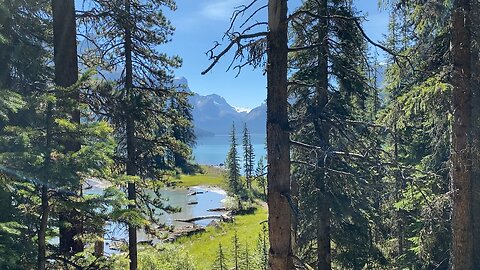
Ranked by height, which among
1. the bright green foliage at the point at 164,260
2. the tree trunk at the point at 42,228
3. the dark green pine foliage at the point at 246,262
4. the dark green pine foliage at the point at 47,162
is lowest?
the dark green pine foliage at the point at 246,262

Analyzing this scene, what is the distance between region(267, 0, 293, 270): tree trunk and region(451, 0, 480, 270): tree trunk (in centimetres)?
425

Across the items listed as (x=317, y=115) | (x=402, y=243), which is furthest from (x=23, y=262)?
(x=402, y=243)

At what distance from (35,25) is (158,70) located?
4.27 metres

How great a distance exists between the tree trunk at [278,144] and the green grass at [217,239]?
72.6ft

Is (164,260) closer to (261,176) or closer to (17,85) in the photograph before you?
(17,85)

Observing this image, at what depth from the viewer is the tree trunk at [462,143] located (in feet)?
22.5

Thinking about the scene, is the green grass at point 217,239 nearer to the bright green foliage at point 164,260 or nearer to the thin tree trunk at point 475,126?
the bright green foliage at point 164,260

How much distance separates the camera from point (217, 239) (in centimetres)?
3522

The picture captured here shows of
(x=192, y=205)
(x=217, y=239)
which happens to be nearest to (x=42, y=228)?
(x=217, y=239)

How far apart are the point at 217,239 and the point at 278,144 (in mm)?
32465

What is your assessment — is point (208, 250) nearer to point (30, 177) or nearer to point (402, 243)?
point (402, 243)

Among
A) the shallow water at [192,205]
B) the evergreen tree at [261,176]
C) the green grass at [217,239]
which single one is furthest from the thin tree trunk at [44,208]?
the shallow water at [192,205]

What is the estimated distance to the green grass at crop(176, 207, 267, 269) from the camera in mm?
28645

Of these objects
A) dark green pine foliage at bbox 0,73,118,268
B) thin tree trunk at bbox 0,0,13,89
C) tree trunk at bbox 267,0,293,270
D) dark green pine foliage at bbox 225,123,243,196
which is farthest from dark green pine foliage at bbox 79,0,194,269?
dark green pine foliage at bbox 225,123,243,196
